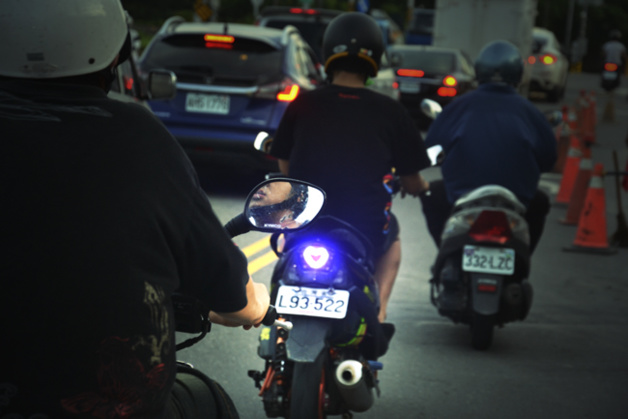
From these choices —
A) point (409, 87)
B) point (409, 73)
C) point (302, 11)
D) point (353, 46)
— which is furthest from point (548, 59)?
point (353, 46)

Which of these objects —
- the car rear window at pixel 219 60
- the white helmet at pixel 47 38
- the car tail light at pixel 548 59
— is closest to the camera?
the white helmet at pixel 47 38

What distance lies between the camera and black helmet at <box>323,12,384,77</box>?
15.6 ft

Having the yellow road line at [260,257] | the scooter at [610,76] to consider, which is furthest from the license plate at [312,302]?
the scooter at [610,76]

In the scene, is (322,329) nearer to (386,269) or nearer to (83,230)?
(386,269)

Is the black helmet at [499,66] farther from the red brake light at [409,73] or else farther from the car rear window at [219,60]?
the red brake light at [409,73]

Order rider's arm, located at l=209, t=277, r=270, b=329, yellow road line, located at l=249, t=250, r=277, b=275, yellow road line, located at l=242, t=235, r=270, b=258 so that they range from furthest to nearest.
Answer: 1. yellow road line, located at l=242, t=235, r=270, b=258
2. yellow road line, located at l=249, t=250, r=277, b=275
3. rider's arm, located at l=209, t=277, r=270, b=329

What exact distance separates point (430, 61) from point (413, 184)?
16.3m

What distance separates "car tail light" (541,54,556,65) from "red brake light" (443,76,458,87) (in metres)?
12.3

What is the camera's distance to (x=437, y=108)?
5797 mm

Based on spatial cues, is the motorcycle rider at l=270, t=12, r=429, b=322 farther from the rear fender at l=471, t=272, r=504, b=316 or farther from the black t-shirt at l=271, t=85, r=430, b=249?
the rear fender at l=471, t=272, r=504, b=316

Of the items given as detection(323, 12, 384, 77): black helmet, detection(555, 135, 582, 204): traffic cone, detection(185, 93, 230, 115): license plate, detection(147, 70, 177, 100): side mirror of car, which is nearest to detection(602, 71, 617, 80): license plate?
detection(555, 135, 582, 204): traffic cone

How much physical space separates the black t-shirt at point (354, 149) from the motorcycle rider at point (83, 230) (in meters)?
2.33

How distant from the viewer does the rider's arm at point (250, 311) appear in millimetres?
2418

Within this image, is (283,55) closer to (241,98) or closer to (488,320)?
(241,98)
